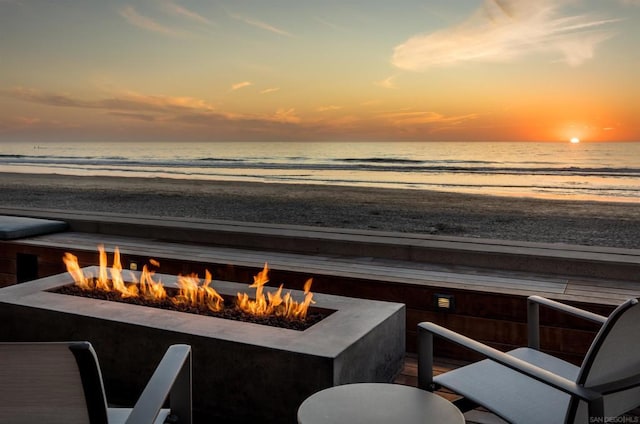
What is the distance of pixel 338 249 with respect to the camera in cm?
429

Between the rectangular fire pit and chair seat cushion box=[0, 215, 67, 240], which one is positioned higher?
chair seat cushion box=[0, 215, 67, 240]

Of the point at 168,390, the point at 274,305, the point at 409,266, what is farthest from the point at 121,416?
the point at 409,266

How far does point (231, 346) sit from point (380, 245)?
200 cm

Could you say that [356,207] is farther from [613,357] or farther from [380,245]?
[613,357]

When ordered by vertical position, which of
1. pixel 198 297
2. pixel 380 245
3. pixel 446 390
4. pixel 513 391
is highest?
pixel 380 245

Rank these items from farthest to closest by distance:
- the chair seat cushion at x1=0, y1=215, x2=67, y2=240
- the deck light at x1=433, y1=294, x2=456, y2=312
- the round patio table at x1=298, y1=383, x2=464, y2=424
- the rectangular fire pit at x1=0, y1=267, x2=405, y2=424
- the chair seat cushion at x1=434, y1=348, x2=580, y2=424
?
the chair seat cushion at x1=0, y1=215, x2=67, y2=240 → the deck light at x1=433, y1=294, x2=456, y2=312 → the rectangular fire pit at x1=0, y1=267, x2=405, y2=424 → the chair seat cushion at x1=434, y1=348, x2=580, y2=424 → the round patio table at x1=298, y1=383, x2=464, y2=424

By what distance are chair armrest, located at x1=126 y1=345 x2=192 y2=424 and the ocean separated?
1461 centimetres

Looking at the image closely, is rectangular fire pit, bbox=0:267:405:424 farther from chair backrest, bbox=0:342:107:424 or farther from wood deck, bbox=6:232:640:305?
chair backrest, bbox=0:342:107:424

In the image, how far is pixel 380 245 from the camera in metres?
4.11

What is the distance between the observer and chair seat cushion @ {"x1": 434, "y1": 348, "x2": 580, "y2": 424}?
1.69 m

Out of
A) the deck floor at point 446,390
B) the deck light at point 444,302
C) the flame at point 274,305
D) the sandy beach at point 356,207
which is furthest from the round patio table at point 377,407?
the sandy beach at point 356,207

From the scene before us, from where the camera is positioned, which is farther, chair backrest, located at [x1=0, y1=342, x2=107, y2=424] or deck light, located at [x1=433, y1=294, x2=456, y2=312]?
deck light, located at [x1=433, y1=294, x2=456, y2=312]

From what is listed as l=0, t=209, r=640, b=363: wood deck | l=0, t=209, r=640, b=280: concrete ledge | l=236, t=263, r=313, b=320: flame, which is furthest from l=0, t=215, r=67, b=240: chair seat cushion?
l=236, t=263, r=313, b=320: flame

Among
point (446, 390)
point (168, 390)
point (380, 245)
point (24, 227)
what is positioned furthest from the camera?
point (24, 227)
